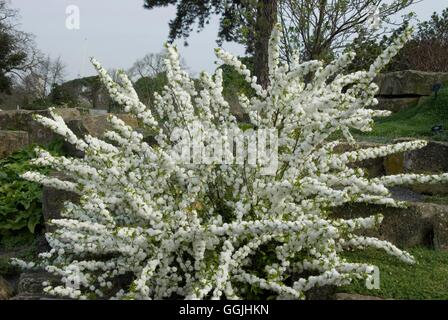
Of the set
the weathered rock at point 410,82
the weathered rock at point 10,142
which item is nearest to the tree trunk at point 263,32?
the weathered rock at point 10,142

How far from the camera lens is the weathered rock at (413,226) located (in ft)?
13.6

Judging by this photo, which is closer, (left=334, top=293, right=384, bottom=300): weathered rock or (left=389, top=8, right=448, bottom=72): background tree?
A: (left=334, top=293, right=384, bottom=300): weathered rock

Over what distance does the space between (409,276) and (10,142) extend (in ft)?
26.4

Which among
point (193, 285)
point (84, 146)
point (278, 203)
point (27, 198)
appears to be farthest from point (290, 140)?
point (27, 198)

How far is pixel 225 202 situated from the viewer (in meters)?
3.60

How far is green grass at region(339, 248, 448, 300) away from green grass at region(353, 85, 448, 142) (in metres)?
4.00

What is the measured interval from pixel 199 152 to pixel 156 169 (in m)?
0.32

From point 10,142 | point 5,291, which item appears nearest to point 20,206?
point 5,291

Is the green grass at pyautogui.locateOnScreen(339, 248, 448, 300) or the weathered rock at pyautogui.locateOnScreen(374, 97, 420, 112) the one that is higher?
the weathered rock at pyautogui.locateOnScreen(374, 97, 420, 112)

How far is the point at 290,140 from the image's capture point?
340cm

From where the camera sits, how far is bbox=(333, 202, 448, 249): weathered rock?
4.14m

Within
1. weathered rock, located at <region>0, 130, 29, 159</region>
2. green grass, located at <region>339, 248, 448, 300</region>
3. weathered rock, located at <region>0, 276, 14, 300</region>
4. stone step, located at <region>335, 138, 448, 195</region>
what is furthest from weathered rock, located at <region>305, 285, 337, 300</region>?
weathered rock, located at <region>0, 130, 29, 159</region>

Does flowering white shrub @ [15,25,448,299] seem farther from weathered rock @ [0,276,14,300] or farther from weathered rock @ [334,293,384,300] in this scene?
weathered rock @ [0,276,14,300]

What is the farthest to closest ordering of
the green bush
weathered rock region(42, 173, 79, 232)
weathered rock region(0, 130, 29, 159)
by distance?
weathered rock region(0, 130, 29, 159), the green bush, weathered rock region(42, 173, 79, 232)
